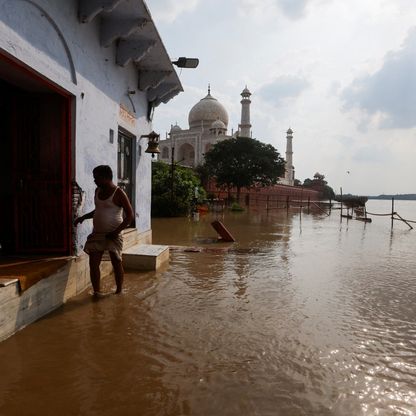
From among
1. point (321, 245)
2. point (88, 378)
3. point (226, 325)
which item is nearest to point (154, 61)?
point (226, 325)

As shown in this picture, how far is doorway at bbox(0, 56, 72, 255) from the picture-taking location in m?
5.04

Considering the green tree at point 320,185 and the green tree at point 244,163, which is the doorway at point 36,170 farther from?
the green tree at point 320,185

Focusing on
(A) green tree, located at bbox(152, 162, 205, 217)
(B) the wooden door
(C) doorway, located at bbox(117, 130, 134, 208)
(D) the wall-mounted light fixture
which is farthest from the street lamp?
(A) green tree, located at bbox(152, 162, 205, 217)

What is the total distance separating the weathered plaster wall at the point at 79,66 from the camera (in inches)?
154

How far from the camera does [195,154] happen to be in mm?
56250

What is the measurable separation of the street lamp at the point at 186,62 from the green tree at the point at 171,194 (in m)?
13.6

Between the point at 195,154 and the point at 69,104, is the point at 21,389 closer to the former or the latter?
the point at 69,104

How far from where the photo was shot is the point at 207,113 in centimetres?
5709

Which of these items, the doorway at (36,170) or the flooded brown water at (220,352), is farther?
the doorway at (36,170)

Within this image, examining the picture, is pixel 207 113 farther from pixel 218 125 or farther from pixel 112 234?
pixel 112 234

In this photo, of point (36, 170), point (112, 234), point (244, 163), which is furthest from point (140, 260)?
point (244, 163)

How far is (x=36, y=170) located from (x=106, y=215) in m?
1.31

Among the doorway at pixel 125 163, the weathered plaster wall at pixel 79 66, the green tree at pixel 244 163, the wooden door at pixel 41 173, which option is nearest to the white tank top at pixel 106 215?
the wooden door at pixel 41 173

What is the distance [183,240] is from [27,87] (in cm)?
756
